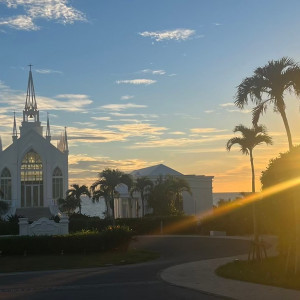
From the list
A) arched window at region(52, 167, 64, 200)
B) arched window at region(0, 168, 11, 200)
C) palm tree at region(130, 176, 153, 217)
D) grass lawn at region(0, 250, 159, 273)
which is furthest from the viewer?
arched window at region(52, 167, 64, 200)

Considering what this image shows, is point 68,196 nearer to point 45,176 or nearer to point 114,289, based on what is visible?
point 45,176

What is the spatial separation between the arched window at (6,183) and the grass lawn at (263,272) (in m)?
46.4

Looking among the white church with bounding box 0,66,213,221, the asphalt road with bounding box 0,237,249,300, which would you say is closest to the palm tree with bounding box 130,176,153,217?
the white church with bounding box 0,66,213,221

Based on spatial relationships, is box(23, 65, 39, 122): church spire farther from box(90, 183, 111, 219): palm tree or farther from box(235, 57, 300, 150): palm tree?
box(235, 57, 300, 150): palm tree

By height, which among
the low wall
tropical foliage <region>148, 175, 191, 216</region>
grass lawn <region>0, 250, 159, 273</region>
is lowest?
grass lawn <region>0, 250, 159, 273</region>

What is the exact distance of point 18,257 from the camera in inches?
1064

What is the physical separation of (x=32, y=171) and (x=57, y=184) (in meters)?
3.53

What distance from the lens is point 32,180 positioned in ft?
208

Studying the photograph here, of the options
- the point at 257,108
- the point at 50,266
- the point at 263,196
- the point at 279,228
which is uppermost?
the point at 257,108

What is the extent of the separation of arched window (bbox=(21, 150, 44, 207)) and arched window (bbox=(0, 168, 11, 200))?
5.07 feet

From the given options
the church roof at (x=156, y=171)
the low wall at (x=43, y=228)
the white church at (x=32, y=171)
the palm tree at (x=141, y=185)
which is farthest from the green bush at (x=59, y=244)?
the church roof at (x=156, y=171)

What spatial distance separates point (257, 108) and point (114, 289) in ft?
35.8

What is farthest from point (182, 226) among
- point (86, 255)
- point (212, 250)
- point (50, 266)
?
point (50, 266)

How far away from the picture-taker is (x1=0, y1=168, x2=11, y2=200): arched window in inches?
2448
